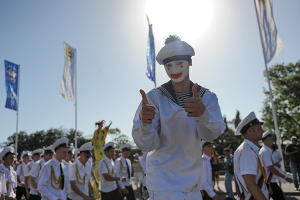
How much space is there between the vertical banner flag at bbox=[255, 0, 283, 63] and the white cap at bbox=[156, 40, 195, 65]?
8.46m

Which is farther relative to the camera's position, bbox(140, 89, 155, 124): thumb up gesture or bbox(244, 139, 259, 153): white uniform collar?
Result: bbox(244, 139, 259, 153): white uniform collar

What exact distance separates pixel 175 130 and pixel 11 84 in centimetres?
1617

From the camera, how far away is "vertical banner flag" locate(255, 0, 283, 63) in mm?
9852

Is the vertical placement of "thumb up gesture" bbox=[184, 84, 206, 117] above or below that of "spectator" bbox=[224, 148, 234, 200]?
above

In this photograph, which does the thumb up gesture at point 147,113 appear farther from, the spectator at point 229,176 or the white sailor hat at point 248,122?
the spectator at point 229,176

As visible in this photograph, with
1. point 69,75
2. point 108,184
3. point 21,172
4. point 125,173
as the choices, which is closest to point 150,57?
point 125,173

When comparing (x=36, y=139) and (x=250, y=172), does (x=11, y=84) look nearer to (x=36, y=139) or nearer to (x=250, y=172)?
(x=250, y=172)

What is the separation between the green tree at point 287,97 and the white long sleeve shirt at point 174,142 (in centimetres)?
3196

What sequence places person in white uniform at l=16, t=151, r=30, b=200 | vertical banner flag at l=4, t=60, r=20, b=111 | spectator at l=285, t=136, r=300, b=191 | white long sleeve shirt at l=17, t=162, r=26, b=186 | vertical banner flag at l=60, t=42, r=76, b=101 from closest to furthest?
spectator at l=285, t=136, r=300, b=191 → person in white uniform at l=16, t=151, r=30, b=200 → white long sleeve shirt at l=17, t=162, r=26, b=186 → vertical banner flag at l=60, t=42, r=76, b=101 → vertical banner flag at l=4, t=60, r=20, b=111

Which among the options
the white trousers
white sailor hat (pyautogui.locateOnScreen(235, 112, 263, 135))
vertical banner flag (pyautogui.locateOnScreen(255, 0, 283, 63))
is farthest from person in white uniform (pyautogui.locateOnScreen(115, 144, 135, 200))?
the white trousers

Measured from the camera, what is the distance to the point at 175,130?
2283 mm

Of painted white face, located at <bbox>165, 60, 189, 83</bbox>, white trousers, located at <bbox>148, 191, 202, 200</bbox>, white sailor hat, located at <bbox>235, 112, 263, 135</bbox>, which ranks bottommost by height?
white trousers, located at <bbox>148, 191, 202, 200</bbox>

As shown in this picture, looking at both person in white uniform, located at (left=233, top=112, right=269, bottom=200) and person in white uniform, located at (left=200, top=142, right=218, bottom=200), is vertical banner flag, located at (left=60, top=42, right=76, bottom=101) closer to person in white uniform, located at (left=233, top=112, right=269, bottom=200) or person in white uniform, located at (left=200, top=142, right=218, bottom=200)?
person in white uniform, located at (left=200, top=142, right=218, bottom=200)

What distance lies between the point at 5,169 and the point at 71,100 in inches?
316
